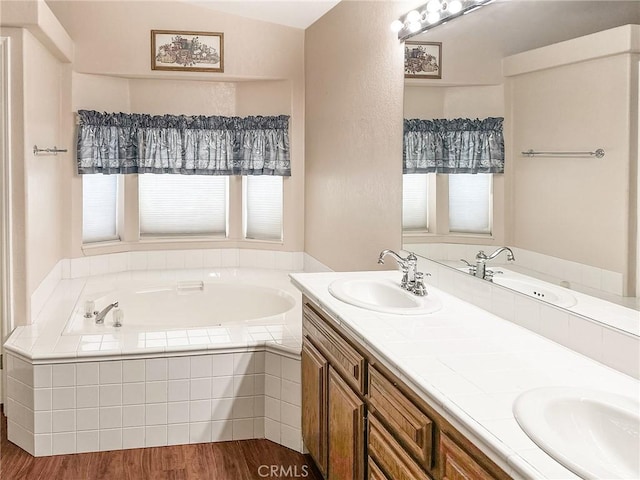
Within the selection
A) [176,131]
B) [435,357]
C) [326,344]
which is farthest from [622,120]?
[176,131]

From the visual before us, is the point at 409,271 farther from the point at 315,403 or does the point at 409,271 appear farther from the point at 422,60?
the point at 422,60

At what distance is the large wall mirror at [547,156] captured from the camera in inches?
64.7

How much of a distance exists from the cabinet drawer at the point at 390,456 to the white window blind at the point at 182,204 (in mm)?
3514

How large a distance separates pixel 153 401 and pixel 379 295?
1217 millimetres

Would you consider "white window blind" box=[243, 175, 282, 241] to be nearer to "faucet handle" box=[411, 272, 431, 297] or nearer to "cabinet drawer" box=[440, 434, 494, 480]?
"faucet handle" box=[411, 272, 431, 297]

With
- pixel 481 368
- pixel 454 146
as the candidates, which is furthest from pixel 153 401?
pixel 481 368

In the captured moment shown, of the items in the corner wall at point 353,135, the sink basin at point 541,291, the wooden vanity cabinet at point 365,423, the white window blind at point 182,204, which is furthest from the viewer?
the white window blind at point 182,204

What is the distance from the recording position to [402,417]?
1738mm

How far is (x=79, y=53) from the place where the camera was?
15.0 feet

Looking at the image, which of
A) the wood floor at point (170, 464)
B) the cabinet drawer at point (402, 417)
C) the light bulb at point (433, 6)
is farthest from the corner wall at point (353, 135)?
the cabinet drawer at point (402, 417)

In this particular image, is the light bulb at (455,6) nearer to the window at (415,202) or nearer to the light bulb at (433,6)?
the light bulb at (433,6)

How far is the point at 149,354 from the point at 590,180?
2.15 m

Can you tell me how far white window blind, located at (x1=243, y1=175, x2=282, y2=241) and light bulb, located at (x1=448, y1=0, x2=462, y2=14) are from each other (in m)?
2.72

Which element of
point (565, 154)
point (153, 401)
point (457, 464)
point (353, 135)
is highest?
point (353, 135)
